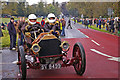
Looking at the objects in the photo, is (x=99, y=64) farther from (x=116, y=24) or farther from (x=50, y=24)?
(x=116, y=24)

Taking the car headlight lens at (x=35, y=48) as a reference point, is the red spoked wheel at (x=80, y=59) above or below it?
below

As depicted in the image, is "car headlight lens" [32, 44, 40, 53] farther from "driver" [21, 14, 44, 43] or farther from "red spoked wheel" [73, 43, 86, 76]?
"red spoked wheel" [73, 43, 86, 76]

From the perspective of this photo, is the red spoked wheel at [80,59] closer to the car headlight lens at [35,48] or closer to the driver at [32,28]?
the car headlight lens at [35,48]

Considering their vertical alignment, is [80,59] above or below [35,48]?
below

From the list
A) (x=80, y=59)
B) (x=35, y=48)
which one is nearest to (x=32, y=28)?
(x=35, y=48)

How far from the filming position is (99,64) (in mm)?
8508

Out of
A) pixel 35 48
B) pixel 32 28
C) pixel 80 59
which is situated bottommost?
pixel 80 59

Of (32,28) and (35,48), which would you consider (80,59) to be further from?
(32,28)

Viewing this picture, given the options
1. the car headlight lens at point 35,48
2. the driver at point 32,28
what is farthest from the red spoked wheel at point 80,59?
the driver at point 32,28

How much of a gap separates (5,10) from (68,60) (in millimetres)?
52548

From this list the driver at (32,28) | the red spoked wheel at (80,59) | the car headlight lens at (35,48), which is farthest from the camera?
the driver at (32,28)

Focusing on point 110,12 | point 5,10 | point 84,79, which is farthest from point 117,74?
point 5,10

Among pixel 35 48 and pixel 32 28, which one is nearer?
pixel 35 48

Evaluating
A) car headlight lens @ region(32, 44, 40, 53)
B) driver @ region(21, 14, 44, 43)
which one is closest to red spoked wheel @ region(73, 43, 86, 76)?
car headlight lens @ region(32, 44, 40, 53)
